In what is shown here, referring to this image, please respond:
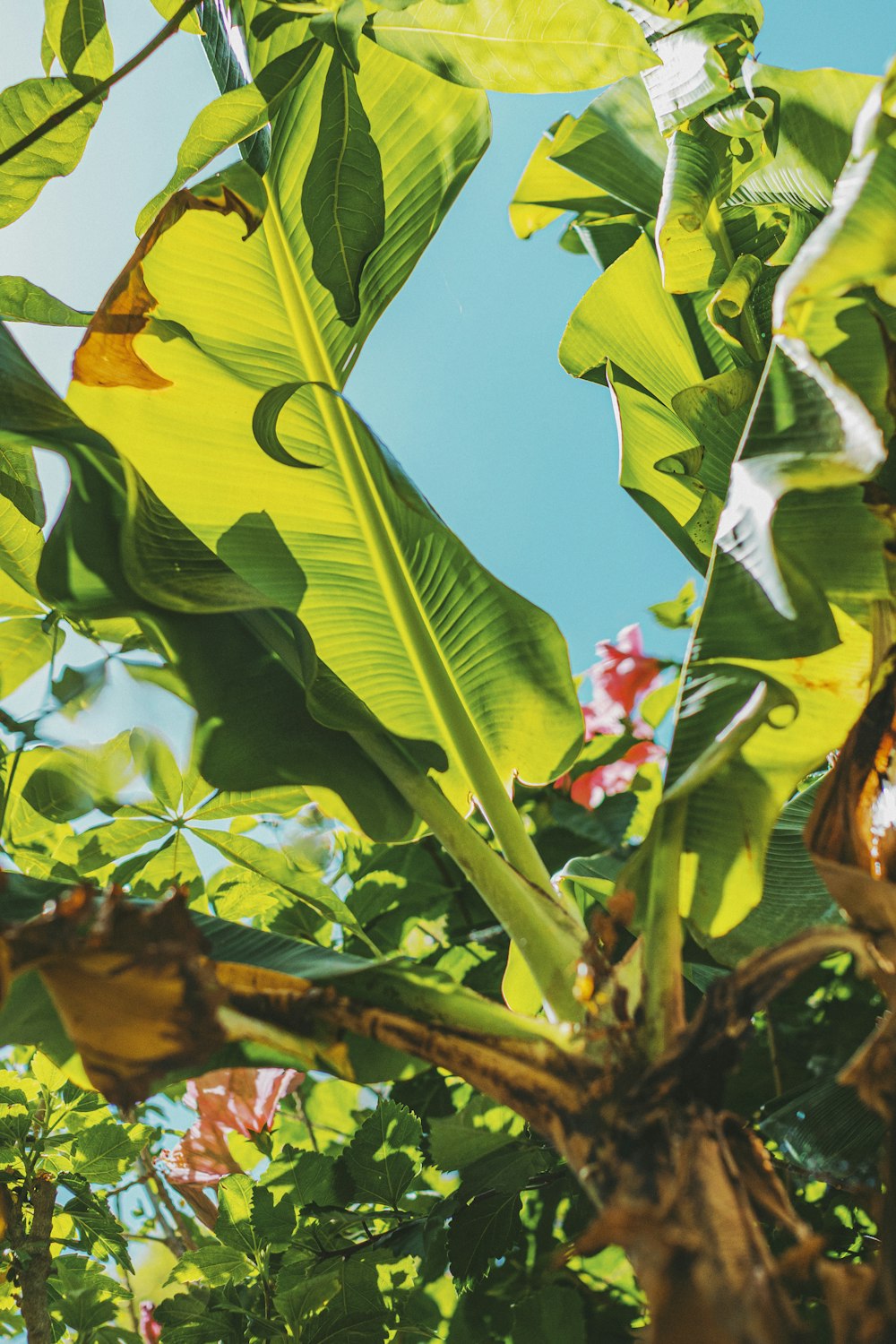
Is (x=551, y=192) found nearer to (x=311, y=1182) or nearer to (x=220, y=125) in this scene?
(x=220, y=125)

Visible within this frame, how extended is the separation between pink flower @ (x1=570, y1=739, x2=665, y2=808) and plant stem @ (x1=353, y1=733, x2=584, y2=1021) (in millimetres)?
485

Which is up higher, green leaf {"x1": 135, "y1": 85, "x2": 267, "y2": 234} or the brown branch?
green leaf {"x1": 135, "y1": 85, "x2": 267, "y2": 234}

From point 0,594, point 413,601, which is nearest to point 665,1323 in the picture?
point 413,601

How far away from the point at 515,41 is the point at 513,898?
66cm

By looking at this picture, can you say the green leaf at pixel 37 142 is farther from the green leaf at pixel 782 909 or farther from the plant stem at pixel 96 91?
the green leaf at pixel 782 909

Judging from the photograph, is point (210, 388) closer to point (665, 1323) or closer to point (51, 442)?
point (51, 442)

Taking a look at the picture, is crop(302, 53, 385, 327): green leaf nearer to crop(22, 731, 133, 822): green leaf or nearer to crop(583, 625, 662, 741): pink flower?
crop(22, 731, 133, 822): green leaf

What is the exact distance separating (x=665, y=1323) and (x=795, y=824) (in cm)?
56

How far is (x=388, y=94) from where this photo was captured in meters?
0.95

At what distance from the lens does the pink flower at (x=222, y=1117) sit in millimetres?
1110

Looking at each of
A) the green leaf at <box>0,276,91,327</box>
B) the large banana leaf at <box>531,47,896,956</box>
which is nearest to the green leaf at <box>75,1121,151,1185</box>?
the large banana leaf at <box>531,47,896,956</box>

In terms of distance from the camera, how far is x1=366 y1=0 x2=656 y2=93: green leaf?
28.1 inches

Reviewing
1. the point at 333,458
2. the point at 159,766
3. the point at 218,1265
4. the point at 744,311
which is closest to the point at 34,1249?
the point at 218,1265

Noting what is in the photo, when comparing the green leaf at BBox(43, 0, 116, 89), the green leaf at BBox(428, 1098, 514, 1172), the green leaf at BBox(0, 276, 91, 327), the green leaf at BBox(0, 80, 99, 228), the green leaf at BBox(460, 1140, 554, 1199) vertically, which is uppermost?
the green leaf at BBox(43, 0, 116, 89)
